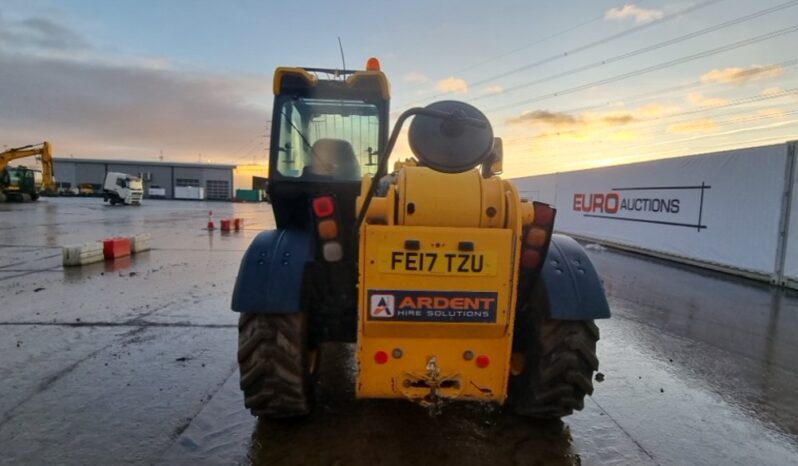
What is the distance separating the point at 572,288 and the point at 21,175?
49.7 m

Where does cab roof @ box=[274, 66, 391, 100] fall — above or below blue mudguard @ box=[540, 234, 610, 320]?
above

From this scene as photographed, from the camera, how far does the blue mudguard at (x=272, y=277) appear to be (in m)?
2.84

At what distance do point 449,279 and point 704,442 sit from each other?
2.39 m

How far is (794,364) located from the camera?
16.0 feet

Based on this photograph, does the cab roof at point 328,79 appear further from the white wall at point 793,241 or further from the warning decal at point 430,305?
the white wall at point 793,241

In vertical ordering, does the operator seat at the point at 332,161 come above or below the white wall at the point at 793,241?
above

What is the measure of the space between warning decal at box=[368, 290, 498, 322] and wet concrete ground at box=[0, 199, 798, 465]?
3.21 ft

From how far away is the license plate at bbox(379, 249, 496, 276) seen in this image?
2.59 m

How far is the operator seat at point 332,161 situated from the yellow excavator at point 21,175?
46.6 m

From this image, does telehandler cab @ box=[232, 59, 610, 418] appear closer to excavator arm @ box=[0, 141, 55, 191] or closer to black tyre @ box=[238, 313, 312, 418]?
black tyre @ box=[238, 313, 312, 418]

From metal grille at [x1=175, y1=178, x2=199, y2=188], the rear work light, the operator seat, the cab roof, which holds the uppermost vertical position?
metal grille at [x1=175, y1=178, x2=199, y2=188]

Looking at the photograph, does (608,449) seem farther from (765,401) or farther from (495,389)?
(765,401)

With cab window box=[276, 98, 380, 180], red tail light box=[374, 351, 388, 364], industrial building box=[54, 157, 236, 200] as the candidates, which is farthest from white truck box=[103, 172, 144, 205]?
red tail light box=[374, 351, 388, 364]

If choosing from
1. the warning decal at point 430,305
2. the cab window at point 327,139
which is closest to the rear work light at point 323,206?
the warning decal at point 430,305
